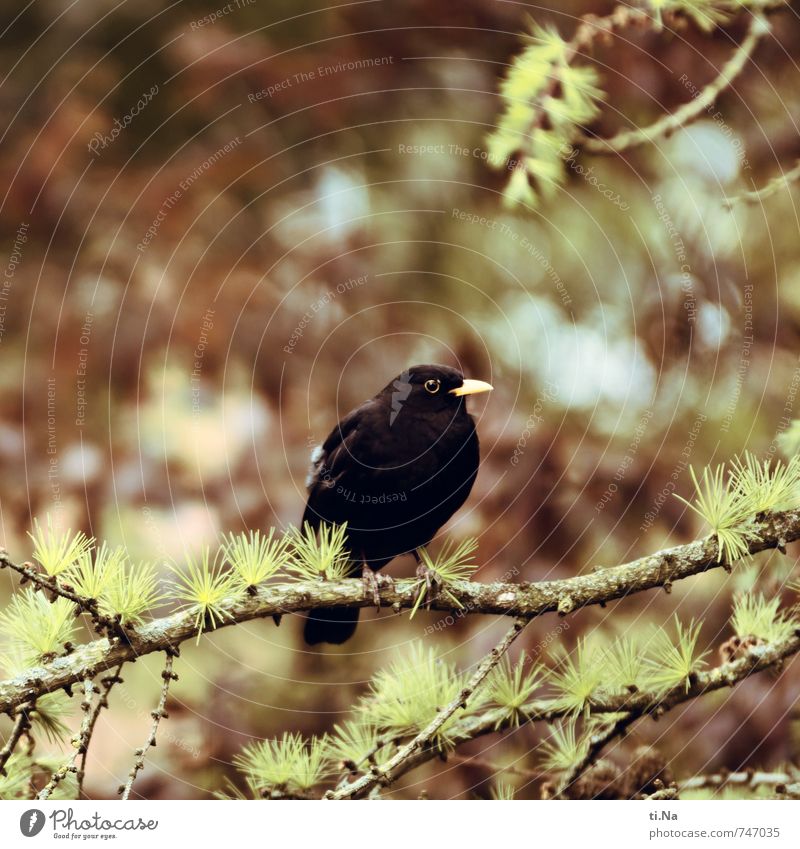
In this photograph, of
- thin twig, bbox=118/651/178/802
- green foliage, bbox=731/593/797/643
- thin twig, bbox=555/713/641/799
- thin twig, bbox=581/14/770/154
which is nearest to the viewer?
thin twig, bbox=118/651/178/802

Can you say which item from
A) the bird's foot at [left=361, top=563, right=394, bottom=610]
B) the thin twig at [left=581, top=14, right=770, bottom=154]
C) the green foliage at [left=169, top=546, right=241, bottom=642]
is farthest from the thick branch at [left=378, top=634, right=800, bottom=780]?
the thin twig at [left=581, top=14, right=770, bottom=154]

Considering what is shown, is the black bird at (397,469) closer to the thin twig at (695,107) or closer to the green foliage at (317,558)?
the green foliage at (317,558)

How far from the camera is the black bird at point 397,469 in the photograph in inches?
53.4

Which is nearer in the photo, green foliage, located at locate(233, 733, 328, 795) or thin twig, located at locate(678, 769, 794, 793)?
green foliage, located at locate(233, 733, 328, 795)

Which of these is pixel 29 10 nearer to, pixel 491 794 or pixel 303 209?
pixel 303 209

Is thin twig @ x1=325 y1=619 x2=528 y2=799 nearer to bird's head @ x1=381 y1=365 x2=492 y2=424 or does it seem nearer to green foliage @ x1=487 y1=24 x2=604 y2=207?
bird's head @ x1=381 y1=365 x2=492 y2=424

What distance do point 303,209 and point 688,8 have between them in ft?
2.63

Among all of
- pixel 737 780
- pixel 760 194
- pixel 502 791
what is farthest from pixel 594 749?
pixel 760 194

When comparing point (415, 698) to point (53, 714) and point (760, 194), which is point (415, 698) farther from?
point (760, 194)

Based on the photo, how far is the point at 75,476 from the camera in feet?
4.45

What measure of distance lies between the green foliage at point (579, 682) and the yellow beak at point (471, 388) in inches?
18.4

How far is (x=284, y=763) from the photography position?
48.9 inches
